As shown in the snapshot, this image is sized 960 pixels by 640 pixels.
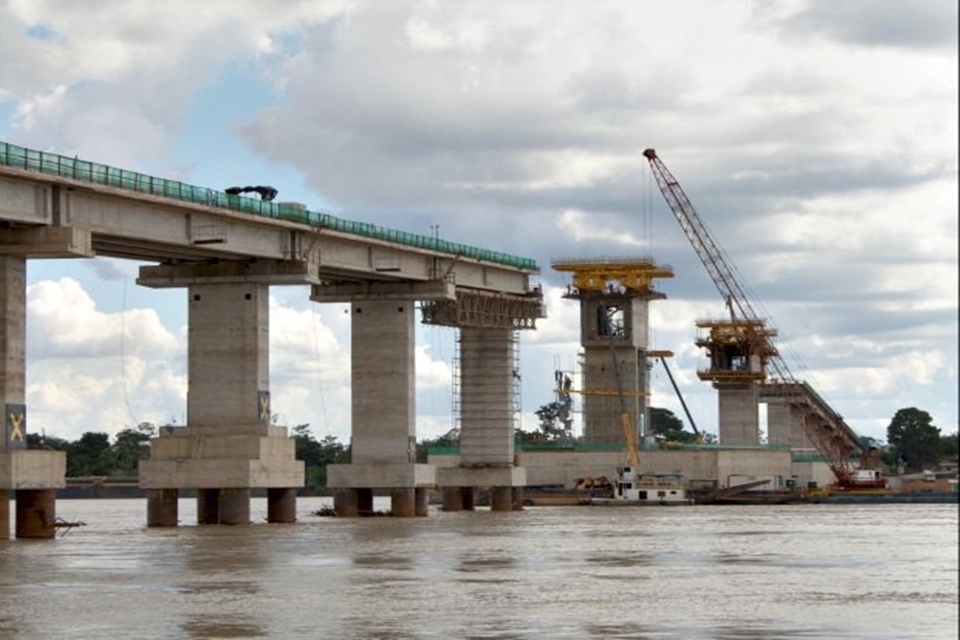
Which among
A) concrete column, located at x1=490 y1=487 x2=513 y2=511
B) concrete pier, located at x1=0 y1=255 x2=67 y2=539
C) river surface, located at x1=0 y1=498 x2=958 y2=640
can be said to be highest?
concrete pier, located at x1=0 y1=255 x2=67 y2=539

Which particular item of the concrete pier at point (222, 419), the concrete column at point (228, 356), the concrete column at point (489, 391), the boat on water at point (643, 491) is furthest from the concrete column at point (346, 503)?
the boat on water at point (643, 491)

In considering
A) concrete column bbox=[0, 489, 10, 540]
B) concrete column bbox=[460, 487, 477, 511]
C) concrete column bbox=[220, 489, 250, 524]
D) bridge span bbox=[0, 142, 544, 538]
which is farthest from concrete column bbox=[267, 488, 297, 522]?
concrete column bbox=[460, 487, 477, 511]

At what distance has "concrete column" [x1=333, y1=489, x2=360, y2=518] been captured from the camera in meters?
133

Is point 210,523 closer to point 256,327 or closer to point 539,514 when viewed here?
point 256,327

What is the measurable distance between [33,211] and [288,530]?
74.8ft

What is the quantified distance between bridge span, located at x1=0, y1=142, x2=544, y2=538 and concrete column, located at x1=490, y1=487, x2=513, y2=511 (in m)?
0.10

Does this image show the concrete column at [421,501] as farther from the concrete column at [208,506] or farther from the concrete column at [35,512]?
the concrete column at [35,512]

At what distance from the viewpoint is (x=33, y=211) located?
306ft

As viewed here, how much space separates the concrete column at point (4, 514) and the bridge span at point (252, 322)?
0.08 meters

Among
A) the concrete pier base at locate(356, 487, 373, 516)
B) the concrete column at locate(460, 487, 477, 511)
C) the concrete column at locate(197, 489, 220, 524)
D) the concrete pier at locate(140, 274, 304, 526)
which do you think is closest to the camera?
the concrete pier at locate(140, 274, 304, 526)

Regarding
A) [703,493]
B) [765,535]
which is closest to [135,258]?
[765,535]

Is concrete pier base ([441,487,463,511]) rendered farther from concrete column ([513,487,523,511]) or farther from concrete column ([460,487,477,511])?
concrete column ([513,487,523,511])

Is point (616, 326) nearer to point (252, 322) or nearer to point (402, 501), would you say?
point (402, 501)

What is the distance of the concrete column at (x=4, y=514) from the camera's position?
90.6m
